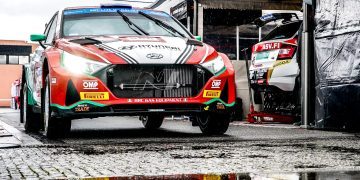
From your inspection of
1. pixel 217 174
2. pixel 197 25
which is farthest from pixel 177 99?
pixel 197 25

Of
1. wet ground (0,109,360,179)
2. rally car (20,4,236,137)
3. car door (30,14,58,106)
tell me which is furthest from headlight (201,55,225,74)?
car door (30,14,58,106)

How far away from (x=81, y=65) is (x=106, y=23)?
131cm

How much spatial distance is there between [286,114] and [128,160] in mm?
→ 6877

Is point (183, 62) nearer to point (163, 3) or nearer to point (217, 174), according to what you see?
point (217, 174)

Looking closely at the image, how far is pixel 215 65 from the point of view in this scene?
7.31 meters

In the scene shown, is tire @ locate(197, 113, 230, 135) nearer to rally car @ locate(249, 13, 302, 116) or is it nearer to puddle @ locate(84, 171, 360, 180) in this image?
rally car @ locate(249, 13, 302, 116)

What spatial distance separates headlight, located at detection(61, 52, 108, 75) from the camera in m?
6.88

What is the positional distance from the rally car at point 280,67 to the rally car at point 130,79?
2.79m

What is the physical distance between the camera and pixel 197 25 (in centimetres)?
1502

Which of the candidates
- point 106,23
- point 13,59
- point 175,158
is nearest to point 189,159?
point 175,158

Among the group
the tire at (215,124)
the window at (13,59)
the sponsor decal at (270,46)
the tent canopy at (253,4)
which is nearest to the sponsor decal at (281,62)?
the sponsor decal at (270,46)

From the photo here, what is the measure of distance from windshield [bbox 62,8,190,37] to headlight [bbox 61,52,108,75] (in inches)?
36.8

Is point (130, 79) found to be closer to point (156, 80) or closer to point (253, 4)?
point (156, 80)

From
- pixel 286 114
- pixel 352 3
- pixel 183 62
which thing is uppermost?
pixel 352 3
